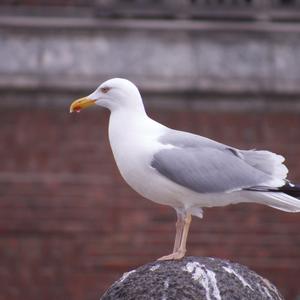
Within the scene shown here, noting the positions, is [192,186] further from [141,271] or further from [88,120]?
[88,120]

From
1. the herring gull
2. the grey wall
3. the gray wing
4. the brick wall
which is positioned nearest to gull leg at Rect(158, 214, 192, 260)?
the herring gull

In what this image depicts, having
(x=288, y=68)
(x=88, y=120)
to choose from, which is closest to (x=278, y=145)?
(x=288, y=68)

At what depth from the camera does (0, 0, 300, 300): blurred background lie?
28.2 ft

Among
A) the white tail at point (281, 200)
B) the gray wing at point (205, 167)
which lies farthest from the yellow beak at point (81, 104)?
the white tail at point (281, 200)

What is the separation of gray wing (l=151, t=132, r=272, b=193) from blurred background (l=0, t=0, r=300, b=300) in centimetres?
396

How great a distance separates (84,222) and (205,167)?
4.13 meters

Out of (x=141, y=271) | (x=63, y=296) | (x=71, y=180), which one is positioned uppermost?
(x=141, y=271)

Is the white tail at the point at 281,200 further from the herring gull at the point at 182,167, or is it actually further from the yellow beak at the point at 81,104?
the yellow beak at the point at 81,104

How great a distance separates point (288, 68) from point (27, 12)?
191 cm

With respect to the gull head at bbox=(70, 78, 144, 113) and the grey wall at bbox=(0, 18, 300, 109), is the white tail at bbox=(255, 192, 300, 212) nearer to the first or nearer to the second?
the gull head at bbox=(70, 78, 144, 113)

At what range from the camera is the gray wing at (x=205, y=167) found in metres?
Result: 4.48

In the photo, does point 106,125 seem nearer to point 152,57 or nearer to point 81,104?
point 152,57

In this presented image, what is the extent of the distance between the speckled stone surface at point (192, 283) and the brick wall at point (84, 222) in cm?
444

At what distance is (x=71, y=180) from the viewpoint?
28.4 ft
